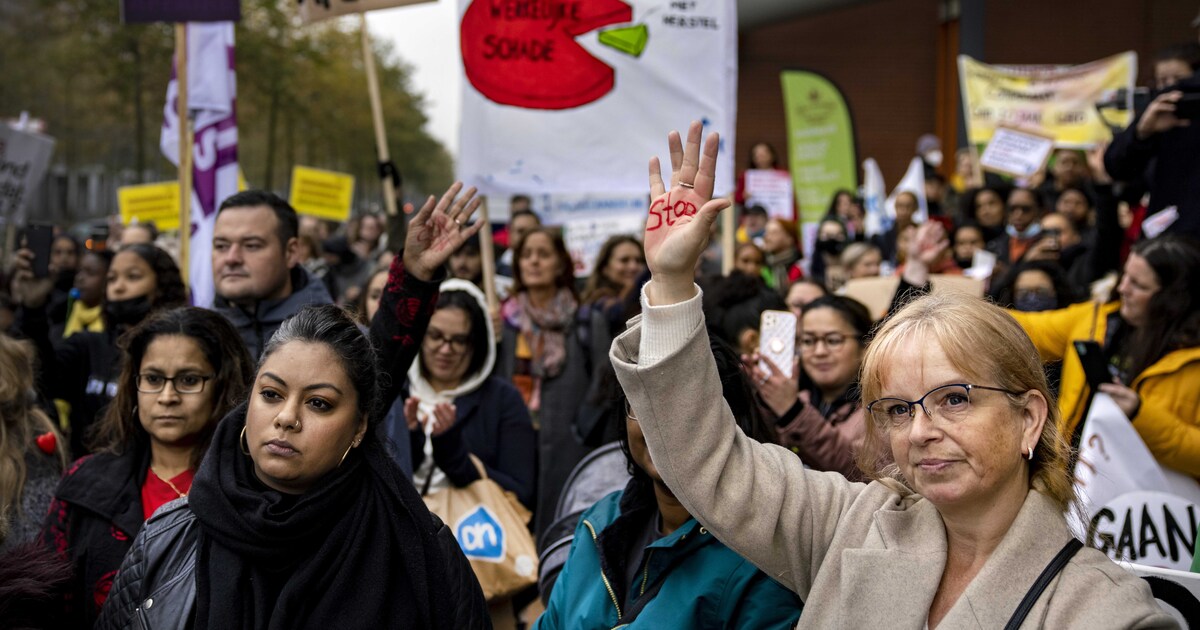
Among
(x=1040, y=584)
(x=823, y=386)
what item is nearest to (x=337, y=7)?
(x=823, y=386)

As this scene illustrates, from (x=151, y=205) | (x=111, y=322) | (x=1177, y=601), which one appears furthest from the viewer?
(x=151, y=205)

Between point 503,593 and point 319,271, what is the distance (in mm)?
5114

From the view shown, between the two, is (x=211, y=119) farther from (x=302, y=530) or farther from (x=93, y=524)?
(x=302, y=530)

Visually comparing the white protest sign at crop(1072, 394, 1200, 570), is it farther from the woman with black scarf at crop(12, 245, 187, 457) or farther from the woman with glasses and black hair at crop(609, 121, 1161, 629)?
the woman with black scarf at crop(12, 245, 187, 457)

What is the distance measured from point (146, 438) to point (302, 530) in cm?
113

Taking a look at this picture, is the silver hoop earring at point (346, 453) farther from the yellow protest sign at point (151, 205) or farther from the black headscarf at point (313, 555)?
the yellow protest sign at point (151, 205)

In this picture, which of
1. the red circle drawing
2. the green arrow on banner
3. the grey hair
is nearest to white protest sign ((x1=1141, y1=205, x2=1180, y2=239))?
the green arrow on banner

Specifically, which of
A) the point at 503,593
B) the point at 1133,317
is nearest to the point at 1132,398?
the point at 1133,317

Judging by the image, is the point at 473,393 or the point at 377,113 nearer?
the point at 473,393

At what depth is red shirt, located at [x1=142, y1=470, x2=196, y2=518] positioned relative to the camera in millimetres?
3198

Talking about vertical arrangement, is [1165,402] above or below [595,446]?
above

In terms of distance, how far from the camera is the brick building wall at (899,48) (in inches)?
888

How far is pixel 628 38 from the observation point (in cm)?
586

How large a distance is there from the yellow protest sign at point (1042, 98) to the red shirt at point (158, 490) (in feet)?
34.6
